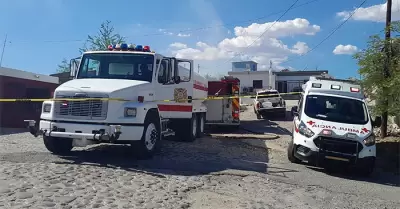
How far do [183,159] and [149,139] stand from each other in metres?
1.12

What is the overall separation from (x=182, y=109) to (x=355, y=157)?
17.8ft

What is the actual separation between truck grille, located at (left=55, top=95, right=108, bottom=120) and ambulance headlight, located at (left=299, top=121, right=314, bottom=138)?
5194 millimetres

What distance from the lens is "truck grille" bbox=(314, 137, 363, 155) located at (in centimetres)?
1052

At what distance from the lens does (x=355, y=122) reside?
37.0ft

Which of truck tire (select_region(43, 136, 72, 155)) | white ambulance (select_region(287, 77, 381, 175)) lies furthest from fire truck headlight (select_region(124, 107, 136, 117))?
white ambulance (select_region(287, 77, 381, 175))

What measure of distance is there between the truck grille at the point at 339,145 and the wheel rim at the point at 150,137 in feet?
13.6

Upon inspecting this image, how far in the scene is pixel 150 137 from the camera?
398 inches

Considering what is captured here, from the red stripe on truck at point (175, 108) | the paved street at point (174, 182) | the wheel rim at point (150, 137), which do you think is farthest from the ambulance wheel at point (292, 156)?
the wheel rim at point (150, 137)

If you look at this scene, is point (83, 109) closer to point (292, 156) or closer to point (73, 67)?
point (73, 67)

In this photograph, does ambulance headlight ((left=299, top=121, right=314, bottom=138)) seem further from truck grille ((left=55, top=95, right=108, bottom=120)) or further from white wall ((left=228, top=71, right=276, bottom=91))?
white wall ((left=228, top=71, right=276, bottom=91))

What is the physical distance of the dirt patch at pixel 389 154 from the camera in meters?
12.3

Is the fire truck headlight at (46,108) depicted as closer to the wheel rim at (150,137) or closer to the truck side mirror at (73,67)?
the truck side mirror at (73,67)

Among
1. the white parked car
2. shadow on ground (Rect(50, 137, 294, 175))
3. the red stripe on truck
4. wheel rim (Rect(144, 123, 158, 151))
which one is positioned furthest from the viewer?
the white parked car

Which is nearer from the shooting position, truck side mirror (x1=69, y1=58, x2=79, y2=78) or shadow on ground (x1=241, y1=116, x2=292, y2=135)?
truck side mirror (x1=69, y1=58, x2=79, y2=78)
